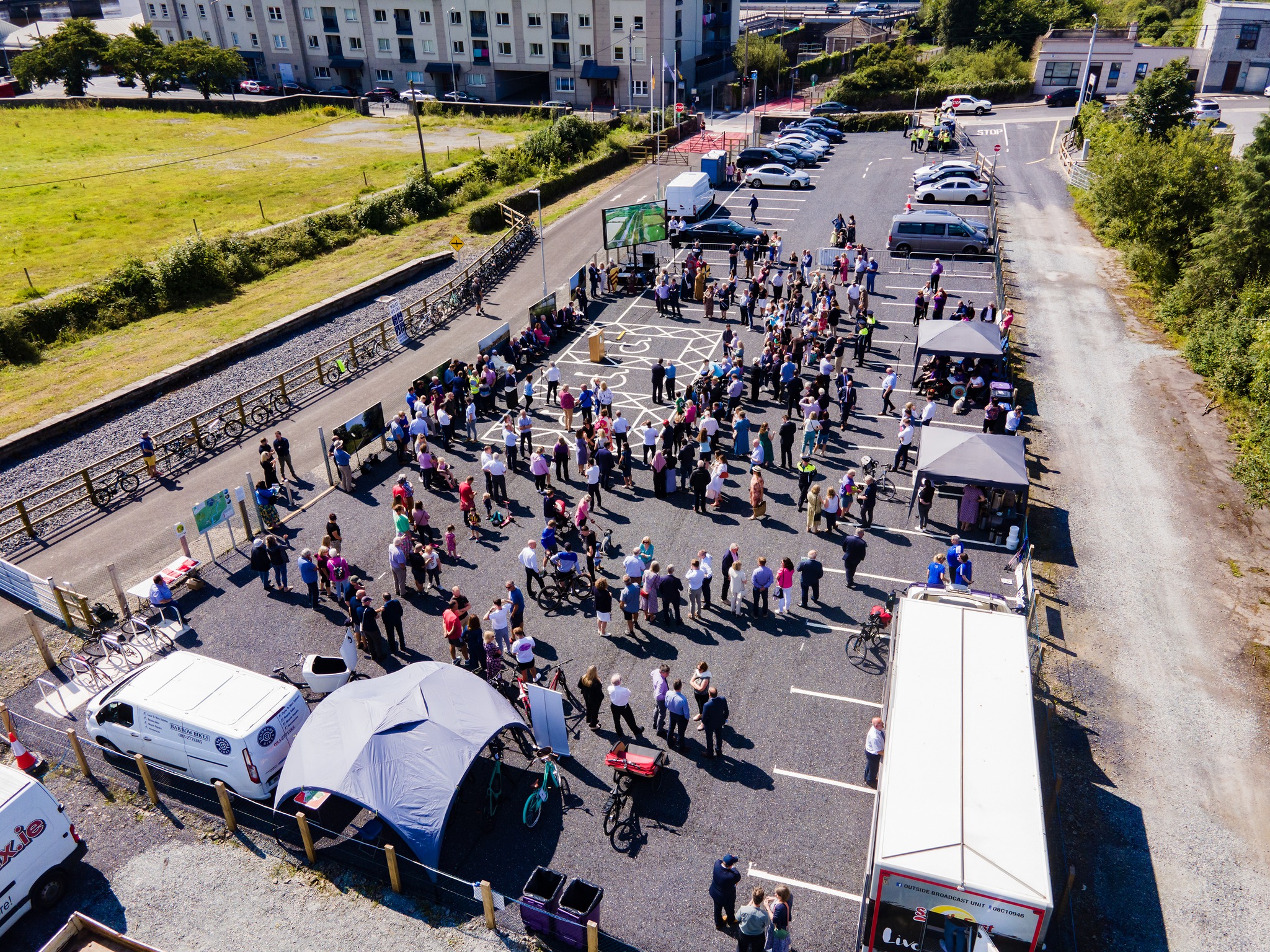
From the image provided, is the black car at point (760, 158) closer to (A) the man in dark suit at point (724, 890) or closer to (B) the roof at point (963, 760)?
(B) the roof at point (963, 760)

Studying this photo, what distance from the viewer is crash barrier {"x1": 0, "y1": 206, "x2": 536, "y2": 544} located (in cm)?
2222

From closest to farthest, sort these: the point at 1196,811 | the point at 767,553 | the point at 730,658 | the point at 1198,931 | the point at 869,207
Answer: the point at 1198,931 → the point at 1196,811 → the point at 730,658 → the point at 767,553 → the point at 869,207

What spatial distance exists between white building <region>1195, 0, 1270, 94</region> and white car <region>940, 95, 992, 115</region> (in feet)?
63.0

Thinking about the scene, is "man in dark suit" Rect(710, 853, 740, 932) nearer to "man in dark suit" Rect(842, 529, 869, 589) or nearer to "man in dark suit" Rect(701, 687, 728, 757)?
"man in dark suit" Rect(701, 687, 728, 757)

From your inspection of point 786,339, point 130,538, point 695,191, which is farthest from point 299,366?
point 695,191

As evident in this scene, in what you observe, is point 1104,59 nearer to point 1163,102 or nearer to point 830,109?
point 830,109

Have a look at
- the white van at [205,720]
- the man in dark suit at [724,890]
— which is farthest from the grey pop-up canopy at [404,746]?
the man in dark suit at [724,890]

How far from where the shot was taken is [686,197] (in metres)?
40.8

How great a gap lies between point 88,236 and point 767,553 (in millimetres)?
44767

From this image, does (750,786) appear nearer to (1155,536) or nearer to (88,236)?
(1155,536)

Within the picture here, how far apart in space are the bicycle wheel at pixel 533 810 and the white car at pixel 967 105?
6802cm

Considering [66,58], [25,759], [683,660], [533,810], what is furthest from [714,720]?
[66,58]

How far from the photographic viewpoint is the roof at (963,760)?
31.8 ft

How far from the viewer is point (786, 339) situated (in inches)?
1088
